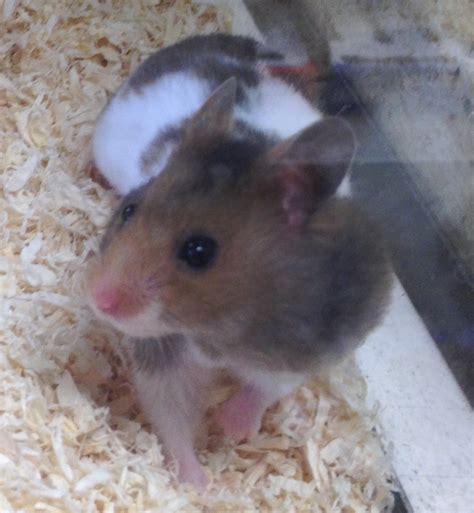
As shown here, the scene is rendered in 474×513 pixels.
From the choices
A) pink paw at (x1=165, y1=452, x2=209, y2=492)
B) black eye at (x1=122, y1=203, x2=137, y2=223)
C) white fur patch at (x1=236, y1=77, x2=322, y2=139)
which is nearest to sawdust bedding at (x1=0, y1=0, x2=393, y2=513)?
pink paw at (x1=165, y1=452, x2=209, y2=492)

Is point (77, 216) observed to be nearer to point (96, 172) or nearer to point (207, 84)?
point (96, 172)

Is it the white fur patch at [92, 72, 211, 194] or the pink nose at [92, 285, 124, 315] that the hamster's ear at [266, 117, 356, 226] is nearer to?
the pink nose at [92, 285, 124, 315]

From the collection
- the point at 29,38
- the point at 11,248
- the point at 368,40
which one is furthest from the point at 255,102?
the point at 29,38

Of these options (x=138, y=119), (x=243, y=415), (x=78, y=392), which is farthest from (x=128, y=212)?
(x=138, y=119)

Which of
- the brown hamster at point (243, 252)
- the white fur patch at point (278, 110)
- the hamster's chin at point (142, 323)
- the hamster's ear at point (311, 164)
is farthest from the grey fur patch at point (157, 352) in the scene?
the white fur patch at point (278, 110)

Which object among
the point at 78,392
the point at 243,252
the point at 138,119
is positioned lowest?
the point at 78,392

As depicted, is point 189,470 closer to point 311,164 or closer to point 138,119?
point 311,164

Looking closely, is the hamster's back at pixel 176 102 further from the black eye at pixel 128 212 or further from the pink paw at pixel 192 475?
the pink paw at pixel 192 475
